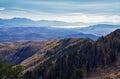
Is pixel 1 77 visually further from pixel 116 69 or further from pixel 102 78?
pixel 116 69

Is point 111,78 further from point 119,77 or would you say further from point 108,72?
point 108,72

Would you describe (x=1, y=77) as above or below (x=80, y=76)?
above

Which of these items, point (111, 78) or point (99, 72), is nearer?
point (111, 78)

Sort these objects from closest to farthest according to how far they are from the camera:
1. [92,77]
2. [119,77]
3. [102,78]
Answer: [119,77], [102,78], [92,77]

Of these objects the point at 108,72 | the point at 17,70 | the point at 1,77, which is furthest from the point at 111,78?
the point at 1,77

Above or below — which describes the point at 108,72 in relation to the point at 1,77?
below

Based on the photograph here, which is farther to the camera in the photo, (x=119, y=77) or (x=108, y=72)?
(x=108, y=72)

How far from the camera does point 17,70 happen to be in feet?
398

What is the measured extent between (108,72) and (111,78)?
28.9 m

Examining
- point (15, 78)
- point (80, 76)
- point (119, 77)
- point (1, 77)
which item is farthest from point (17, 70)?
point (80, 76)

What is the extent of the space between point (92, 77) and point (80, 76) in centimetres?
769

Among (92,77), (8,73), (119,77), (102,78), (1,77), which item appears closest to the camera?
(1,77)

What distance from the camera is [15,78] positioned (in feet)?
385

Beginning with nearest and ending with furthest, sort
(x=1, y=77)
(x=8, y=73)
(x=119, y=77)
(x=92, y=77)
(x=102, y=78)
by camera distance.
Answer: (x=1, y=77) → (x=8, y=73) → (x=119, y=77) → (x=102, y=78) → (x=92, y=77)
